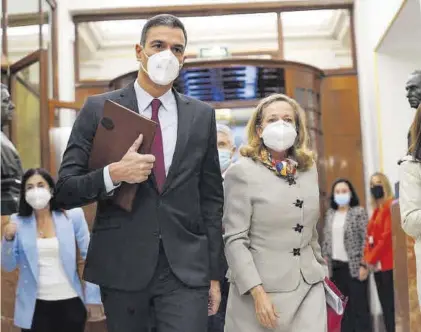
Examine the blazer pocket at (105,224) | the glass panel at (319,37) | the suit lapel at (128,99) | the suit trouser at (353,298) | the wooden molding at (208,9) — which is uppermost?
the wooden molding at (208,9)

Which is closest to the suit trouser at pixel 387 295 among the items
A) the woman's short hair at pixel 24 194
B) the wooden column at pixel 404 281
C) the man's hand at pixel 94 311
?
the wooden column at pixel 404 281

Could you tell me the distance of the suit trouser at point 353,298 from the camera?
5879 millimetres

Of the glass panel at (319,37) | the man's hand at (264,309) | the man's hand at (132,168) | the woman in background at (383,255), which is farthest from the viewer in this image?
the glass panel at (319,37)

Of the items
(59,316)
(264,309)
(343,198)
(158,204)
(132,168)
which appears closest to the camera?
(132,168)

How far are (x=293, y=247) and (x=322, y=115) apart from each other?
5.98 m

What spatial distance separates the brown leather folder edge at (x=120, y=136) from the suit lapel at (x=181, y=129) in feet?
0.33

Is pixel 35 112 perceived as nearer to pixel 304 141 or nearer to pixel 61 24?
pixel 61 24

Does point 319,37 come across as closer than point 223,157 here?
No

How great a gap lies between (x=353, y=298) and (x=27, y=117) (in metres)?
3.45

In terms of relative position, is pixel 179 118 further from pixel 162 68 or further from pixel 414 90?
pixel 414 90

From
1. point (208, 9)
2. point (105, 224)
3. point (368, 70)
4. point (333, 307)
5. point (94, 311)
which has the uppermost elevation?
point (208, 9)

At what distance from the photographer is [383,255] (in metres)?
5.48

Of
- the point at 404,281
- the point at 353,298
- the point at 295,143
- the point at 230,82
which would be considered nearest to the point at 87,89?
the point at 230,82

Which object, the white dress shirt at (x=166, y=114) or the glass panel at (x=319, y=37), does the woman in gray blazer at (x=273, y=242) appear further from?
the glass panel at (x=319, y=37)
